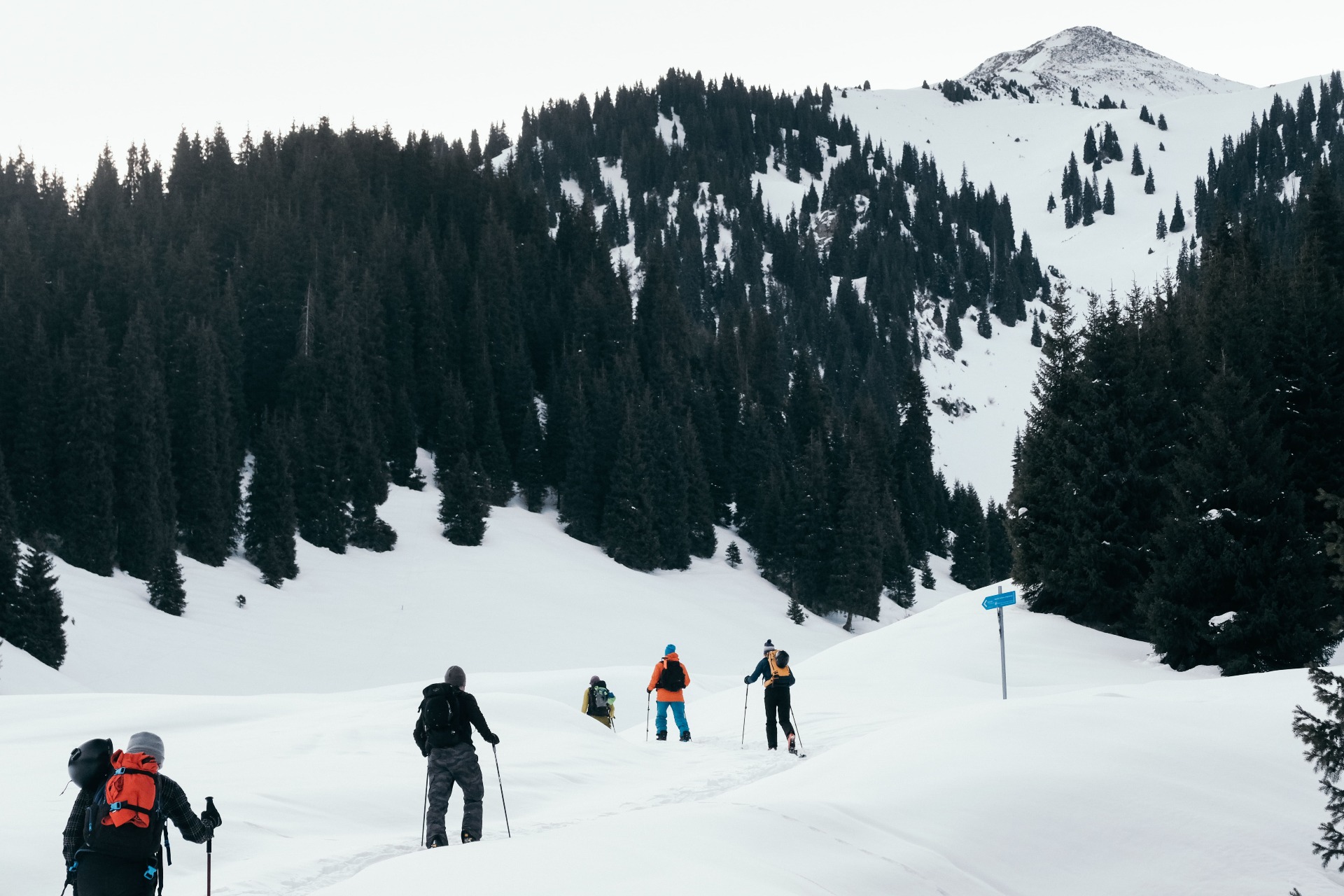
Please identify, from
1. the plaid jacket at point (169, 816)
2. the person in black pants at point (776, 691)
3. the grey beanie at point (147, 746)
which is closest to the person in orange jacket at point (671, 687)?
the person in black pants at point (776, 691)

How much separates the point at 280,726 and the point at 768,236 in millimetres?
154263

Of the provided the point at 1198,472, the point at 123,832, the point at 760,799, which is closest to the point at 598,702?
the point at 760,799

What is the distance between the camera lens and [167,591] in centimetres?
4647

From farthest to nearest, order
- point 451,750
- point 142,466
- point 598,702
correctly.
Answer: point 142,466 → point 598,702 → point 451,750

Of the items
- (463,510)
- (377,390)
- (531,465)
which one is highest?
(377,390)

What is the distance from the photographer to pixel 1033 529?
2856 cm

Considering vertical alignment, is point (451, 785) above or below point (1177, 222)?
below

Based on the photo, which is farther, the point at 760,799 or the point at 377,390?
the point at 377,390

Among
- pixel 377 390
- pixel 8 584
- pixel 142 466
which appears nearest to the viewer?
pixel 8 584

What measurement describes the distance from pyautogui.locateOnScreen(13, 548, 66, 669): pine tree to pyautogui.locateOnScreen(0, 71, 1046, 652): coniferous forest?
0.15 m

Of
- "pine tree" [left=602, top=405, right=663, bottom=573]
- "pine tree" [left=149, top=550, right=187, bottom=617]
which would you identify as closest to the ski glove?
"pine tree" [left=149, top=550, right=187, bottom=617]

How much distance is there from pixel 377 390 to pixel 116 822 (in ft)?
231

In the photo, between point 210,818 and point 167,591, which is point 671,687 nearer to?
point 210,818

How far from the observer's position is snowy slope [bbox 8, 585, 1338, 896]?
26.4 ft
